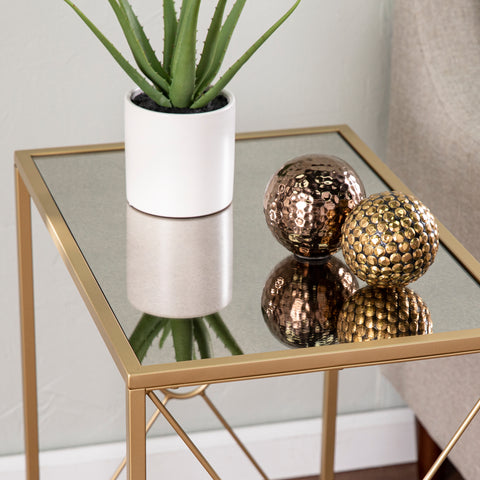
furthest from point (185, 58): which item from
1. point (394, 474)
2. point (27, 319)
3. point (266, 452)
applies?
point (394, 474)

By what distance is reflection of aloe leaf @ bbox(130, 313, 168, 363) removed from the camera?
2.41ft

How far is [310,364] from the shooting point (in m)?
0.72

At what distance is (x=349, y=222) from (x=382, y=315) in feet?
0.28

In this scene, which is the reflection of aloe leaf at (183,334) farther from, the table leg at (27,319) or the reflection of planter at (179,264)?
the table leg at (27,319)

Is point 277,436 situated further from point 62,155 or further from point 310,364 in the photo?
point 310,364

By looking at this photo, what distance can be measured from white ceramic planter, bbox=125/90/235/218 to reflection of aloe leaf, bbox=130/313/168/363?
0.60 feet

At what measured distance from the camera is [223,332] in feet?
2.54

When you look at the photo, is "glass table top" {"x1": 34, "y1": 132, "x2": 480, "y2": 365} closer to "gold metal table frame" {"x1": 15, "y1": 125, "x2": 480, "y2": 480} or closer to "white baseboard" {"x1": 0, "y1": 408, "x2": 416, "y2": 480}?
"gold metal table frame" {"x1": 15, "y1": 125, "x2": 480, "y2": 480}

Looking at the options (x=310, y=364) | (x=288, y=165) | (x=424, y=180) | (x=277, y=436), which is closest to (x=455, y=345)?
(x=310, y=364)

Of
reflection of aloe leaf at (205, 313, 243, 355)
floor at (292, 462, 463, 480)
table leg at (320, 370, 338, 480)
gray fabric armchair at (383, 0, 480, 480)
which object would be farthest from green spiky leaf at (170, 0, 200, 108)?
floor at (292, 462, 463, 480)

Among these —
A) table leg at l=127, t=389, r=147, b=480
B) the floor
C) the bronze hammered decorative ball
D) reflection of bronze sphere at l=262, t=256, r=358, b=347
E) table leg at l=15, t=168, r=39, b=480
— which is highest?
the bronze hammered decorative ball

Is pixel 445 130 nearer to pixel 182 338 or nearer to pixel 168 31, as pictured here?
pixel 168 31

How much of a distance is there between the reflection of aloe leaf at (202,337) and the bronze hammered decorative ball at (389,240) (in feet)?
0.45

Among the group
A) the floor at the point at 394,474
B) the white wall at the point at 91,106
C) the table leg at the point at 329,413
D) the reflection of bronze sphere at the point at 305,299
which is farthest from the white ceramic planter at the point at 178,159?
the floor at the point at 394,474
